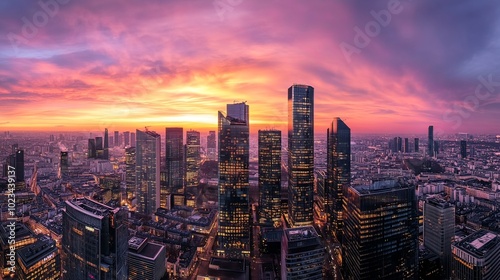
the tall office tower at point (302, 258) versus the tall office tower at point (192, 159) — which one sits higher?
the tall office tower at point (192, 159)

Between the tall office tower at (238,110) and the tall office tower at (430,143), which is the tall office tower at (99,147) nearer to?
the tall office tower at (238,110)

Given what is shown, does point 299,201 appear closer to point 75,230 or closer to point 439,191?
point 75,230

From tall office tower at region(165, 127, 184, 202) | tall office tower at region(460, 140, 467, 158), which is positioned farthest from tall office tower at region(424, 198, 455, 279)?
tall office tower at region(460, 140, 467, 158)

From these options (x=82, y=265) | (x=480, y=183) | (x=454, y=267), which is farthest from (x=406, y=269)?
(x=480, y=183)

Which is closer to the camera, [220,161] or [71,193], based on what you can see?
[220,161]

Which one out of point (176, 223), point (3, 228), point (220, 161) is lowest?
point (176, 223)

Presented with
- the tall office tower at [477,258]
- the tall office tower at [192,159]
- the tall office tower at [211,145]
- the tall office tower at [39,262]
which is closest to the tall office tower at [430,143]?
the tall office tower at [477,258]

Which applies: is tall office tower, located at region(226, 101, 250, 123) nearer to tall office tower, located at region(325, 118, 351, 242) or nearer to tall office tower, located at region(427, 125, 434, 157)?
tall office tower, located at region(325, 118, 351, 242)
